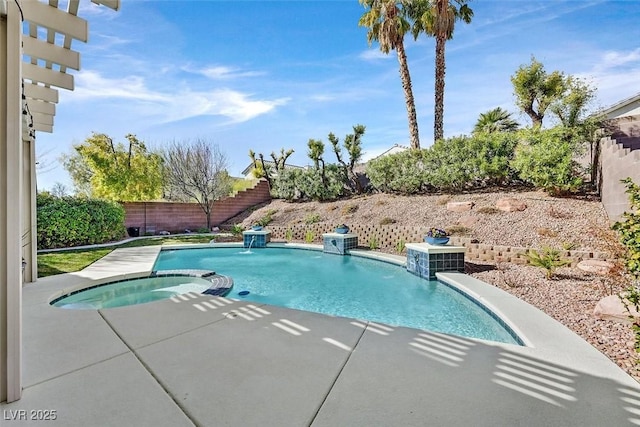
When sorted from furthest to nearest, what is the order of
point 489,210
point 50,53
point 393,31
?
point 393,31
point 489,210
point 50,53

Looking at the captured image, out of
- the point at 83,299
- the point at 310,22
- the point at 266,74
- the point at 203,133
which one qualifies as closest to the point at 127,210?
the point at 203,133

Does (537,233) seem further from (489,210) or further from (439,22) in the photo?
(439,22)

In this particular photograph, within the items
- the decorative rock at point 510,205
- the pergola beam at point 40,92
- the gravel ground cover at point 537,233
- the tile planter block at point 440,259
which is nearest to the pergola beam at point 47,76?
the pergola beam at point 40,92

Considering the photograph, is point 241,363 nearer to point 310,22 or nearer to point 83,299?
point 83,299

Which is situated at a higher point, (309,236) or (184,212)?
(184,212)

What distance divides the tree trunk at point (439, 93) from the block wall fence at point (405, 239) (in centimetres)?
596

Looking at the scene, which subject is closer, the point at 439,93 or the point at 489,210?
the point at 489,210

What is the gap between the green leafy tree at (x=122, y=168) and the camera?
17.9 metres

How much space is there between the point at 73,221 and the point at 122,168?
8912 millimetres

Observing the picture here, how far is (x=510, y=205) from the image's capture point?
8.90 metres

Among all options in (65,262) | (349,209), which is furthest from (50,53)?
(349,209)

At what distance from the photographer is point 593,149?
8758 millimetres

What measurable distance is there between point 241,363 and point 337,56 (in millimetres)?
11621

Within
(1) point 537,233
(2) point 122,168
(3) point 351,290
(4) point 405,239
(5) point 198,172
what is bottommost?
(3) point 351,290
